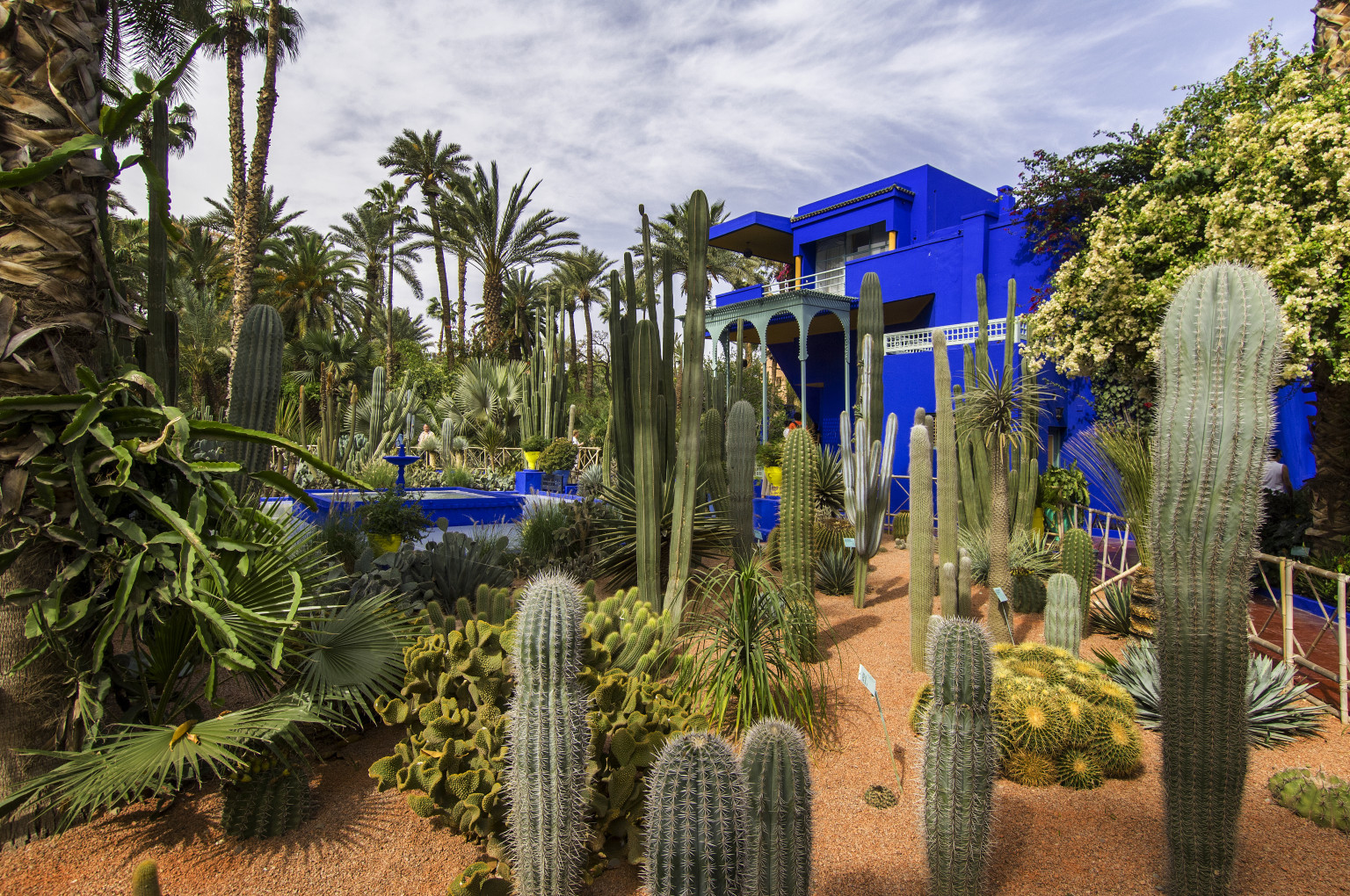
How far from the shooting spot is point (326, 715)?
10.9 ft

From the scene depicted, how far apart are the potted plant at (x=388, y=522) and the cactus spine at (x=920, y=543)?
5582 mm

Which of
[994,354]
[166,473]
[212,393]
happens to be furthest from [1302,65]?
[212,393]

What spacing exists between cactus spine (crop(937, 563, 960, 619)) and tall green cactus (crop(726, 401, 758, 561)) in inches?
66.3

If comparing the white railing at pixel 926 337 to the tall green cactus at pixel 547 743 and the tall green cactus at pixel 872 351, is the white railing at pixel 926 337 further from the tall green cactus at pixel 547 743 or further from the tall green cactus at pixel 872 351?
the tall green cactus at pixel 547 743

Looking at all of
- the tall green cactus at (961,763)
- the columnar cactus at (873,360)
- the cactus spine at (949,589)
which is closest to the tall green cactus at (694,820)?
the tall green cactus at (961,763)

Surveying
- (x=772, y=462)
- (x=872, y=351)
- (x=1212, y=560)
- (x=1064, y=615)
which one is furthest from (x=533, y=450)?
(x=1212, y=560)

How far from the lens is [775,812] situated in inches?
80.1

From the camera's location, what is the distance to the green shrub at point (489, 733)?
112 inches

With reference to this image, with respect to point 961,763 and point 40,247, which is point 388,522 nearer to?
point 40,247

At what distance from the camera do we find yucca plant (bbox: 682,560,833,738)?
373 centimetres

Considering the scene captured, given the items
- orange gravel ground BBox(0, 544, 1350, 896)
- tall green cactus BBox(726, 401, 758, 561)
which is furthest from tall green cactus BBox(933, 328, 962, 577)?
orange gravel ground BBox(0, 544, 1350, 896)

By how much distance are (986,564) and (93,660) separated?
23.2 ft

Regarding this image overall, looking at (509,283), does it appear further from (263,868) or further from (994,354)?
(263,868)

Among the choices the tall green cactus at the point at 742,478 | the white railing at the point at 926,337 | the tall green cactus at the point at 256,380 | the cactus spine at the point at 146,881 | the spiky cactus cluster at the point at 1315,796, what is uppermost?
the white railing at the point at 926,337
